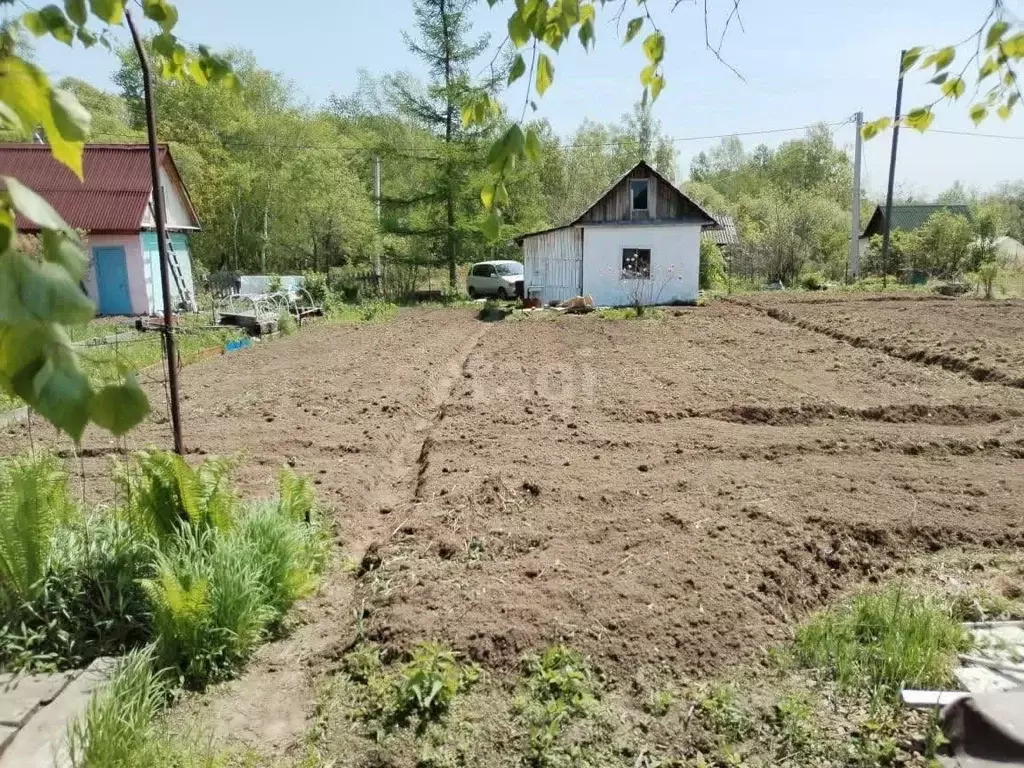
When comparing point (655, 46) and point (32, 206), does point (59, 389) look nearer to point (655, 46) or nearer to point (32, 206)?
point (32, 206)

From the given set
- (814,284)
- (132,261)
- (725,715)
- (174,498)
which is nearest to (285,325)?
(132,261)

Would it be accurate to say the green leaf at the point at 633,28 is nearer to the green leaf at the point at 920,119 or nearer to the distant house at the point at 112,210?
the green leaf at the point at 920,119

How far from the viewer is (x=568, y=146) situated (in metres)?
54.1

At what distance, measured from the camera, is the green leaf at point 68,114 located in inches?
29.2

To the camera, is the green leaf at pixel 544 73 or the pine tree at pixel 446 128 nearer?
the green leaf at pixel 544 73

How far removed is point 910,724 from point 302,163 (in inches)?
1331

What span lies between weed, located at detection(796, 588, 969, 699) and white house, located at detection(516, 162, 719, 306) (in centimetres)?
2014

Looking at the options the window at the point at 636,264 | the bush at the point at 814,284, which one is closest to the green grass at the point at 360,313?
the window at the point at 636,264

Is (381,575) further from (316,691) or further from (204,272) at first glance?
(204,272)

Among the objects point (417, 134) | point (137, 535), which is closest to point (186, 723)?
point (137, 535)

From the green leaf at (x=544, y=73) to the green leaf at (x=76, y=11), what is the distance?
0.86m

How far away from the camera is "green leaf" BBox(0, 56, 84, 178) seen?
2.33 feet

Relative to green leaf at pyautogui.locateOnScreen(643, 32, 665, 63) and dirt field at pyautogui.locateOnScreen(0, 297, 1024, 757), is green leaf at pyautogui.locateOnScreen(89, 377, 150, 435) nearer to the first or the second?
green leaf at pyautogui.locateOnScreen(643, 32, 665, 63)

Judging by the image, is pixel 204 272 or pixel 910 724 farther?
pixel 204 272
